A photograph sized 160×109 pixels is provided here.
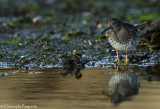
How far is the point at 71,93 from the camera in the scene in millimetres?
6934

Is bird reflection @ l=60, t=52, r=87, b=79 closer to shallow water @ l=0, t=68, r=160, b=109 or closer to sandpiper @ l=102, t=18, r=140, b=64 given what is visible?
shallow water @ l=0, t=68, r=160, b=109

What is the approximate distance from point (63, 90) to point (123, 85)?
1.23 metres

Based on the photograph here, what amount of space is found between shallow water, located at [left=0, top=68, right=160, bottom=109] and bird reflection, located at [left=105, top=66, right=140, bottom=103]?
A: 0.11 metres

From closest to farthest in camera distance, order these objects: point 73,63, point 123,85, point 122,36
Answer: point 123,85, point 73,63, point 122,36

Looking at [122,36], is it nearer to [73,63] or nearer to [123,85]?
[73,63]

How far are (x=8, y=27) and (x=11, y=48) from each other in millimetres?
5379

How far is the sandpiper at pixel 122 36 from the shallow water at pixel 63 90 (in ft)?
3.32

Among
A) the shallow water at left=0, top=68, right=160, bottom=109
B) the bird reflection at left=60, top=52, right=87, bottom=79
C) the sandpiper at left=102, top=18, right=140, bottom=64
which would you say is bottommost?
the shallow water at left=0, top=68, right=160, bottom=109

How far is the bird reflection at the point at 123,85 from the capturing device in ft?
21.7

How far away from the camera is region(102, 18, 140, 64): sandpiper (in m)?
9.97

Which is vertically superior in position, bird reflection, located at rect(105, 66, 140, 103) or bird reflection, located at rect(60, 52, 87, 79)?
bird reflection, located at rect(60, 52, 87, 79)

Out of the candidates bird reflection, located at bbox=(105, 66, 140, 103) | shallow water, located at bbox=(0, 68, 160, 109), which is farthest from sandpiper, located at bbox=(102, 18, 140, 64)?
bird reflection, located at bbox=(105, 66, 140, 103)

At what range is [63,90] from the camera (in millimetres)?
7195

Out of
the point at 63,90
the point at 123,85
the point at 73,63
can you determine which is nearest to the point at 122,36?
the point at 73,63
